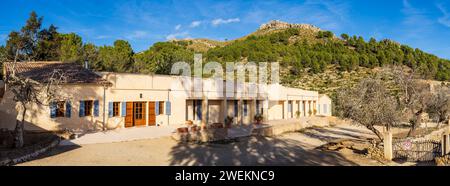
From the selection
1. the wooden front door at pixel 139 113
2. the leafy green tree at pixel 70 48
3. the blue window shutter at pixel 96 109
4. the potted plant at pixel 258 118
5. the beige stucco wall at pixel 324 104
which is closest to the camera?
the blue window shutter at pixel 96 109

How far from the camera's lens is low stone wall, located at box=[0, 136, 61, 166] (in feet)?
27.5

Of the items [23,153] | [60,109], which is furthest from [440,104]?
[23,153]

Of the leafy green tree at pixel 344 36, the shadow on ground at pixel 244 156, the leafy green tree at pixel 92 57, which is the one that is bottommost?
the shadow on ground at pixel 244 156

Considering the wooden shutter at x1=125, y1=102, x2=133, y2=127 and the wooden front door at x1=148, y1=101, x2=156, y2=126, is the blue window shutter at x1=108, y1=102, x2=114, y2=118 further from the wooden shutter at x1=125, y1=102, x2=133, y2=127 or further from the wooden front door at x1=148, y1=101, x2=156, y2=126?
the wooden front door at x1=148, y1=101, x2=156, y2=126

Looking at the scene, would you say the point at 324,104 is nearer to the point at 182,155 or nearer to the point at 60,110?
the point at 182,155

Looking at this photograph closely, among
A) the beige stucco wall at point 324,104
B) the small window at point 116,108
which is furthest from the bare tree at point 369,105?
the beige stucco wall at point 324,104

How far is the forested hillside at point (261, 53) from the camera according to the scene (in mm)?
31891

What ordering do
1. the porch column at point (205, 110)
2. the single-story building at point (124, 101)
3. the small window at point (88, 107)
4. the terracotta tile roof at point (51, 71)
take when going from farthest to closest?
the porch column at point (205, 110) → the small window at point (88, 107) → the terracotta tile roof at point (51, 71) → the single-story building at point (124, 101)

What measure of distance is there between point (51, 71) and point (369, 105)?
56.7ft

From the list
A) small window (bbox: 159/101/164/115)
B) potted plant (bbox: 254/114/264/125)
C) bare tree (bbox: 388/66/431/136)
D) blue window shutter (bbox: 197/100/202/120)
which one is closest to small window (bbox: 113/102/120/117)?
small window (bbox: 159/101/164/115)

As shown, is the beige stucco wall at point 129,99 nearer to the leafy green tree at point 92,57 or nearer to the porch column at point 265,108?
the porch column at point 265,108

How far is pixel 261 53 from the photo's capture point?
56.4 m

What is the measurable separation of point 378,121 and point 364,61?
164ft
